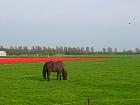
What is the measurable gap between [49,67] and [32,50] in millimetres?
160850

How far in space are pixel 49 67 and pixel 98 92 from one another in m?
9.26

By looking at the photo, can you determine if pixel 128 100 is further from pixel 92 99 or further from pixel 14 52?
pixel 14 52

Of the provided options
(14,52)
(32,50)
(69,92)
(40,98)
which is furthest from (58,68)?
(32,50)

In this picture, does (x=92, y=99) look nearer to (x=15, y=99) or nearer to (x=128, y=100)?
(x=128, y=100)

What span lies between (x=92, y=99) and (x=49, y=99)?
202 cm

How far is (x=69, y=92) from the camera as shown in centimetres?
1945

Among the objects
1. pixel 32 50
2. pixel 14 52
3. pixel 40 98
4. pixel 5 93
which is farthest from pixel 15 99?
pixel 32 50

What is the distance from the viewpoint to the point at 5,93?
62.8 ft

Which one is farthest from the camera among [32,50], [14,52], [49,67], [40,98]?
[32,50]

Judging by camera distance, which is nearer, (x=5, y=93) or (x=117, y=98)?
(x=117, y=98)

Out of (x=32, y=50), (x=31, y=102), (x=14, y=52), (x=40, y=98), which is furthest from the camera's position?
(x=32, y=50)

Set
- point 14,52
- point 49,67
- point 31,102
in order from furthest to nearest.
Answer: point 14,52, point 49,67, point 31,102

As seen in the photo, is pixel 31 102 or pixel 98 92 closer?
pixel 31 102

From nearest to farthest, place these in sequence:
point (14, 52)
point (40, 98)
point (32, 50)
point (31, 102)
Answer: point (31, 102) < point (40, 98) < point (14, 52) < point (32, 50)
